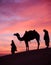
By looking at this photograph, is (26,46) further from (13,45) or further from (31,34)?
(13,45)

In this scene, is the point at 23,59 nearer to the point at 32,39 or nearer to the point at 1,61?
the point at 1,61

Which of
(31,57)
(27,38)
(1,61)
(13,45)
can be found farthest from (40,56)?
(13,45)

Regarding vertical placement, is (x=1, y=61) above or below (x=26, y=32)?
below

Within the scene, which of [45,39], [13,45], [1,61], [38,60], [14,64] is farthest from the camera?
[13,45]

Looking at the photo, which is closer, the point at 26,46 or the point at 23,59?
the point at 23,59

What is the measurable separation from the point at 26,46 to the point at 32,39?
5.97 ft

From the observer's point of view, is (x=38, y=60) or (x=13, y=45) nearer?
(x=38, y=60)

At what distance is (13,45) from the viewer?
1395 inches

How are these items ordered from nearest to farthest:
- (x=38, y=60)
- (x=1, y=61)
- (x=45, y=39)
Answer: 1. (x=38, y=60)
2. (x=1, y=61)
3. (x=45, y=39)

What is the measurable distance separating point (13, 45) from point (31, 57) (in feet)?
37.7

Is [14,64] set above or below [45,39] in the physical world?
below

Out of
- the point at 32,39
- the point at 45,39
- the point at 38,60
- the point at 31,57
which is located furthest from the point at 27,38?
the point at 38,60

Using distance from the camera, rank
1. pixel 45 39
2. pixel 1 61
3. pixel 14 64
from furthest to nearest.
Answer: pixel 45 39 → pixel 1 61 → pixel 14 64

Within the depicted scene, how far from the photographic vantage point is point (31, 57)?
79.4 feet
